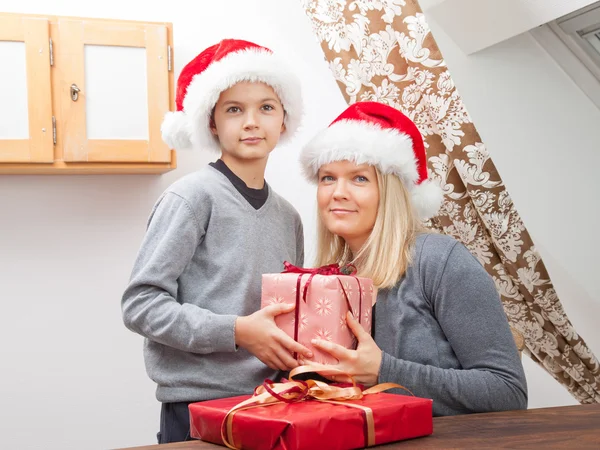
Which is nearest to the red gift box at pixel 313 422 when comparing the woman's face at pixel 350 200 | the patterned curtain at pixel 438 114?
the woman's face at pixel 350 200

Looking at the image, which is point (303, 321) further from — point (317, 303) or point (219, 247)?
point (219, 247)

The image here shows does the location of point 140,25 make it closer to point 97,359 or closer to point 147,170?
point 147,170

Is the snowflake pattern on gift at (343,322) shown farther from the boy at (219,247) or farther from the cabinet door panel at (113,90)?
the cabinet door panel at (113,90)

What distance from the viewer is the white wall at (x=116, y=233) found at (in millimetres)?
2271

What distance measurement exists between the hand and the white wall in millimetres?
1314

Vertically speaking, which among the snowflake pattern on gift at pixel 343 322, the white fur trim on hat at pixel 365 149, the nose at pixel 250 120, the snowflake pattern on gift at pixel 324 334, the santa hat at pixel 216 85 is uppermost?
the santa hat at pixel 216 85

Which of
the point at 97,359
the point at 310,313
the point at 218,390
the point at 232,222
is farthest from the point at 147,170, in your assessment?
the point at 310,313

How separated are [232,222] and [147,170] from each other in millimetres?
889

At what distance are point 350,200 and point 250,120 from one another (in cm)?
29

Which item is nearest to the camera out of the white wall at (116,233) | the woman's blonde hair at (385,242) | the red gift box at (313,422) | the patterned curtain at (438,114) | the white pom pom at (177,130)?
the red gift box at (313,422)

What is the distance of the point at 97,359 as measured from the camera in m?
2.33

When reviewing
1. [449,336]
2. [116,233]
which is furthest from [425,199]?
[116,233]

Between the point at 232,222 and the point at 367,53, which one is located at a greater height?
the point at 367,53

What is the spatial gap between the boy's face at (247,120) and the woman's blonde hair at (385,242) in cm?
21
